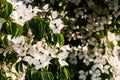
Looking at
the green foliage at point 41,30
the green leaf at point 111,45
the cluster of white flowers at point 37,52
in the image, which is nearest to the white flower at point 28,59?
the cluster of white flowers at point 37,52

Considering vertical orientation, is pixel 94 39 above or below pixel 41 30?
above

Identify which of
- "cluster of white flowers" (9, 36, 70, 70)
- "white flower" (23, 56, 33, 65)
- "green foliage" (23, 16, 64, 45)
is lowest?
"white flower" (23, 56, 33, 65)

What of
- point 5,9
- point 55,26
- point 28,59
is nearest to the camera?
point 5,9

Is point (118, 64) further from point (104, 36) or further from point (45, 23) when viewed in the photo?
point (45, 23)

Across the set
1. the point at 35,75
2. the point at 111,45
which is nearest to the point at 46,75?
the point at 35,75

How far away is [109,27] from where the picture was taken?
3.80 meters

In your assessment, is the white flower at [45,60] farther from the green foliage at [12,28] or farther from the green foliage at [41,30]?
the green foliage at [12,28]

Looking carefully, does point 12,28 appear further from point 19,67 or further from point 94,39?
point 94,39

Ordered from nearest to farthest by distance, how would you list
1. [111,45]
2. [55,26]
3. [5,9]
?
[5,9], [55,26], [111,45]

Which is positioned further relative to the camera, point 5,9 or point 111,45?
point 111,45

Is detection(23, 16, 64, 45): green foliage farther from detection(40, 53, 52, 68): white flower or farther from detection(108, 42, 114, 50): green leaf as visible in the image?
detection(108, 42, 114, 50): green leaf

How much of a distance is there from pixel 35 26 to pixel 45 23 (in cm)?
6

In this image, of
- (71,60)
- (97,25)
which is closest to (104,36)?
(97,25)

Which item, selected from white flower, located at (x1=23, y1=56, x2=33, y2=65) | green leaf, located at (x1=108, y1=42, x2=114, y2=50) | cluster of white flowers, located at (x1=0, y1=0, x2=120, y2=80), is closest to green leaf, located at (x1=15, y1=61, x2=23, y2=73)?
white flower, located at (x1=23, y1=56, x2=33, y2=65)
